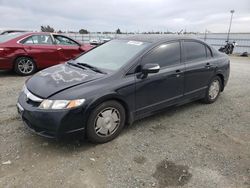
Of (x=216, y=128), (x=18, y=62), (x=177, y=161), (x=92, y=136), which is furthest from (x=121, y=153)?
(x=18, y=62)

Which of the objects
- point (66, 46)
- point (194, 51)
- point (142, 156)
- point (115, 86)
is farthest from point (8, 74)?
point (142, 156)

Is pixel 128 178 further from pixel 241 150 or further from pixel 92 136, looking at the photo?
pixel 241 150

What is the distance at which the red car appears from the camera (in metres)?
6.85

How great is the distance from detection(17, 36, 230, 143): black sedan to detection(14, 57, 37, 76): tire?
12.0ft

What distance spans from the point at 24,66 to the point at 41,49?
0.75 m

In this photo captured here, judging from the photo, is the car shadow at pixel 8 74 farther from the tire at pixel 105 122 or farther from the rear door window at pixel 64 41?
the tire at pixel 105 122

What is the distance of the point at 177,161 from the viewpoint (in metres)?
2.92

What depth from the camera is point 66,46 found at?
7871 millimetres

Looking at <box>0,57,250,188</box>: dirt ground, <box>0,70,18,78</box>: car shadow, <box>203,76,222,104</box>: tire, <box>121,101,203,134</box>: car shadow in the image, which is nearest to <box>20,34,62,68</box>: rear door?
<box>0,70,18,78</box>: car shadow

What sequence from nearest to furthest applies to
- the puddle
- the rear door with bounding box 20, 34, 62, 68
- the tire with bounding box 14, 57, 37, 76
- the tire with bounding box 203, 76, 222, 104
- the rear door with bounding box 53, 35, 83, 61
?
the puddle, the tire with bounding box 203, 76, 222, 104, the tire with bounding box 14, 57, 37, 76, the rear door with bounding box 20, 34, 62, 68, the rear door with bounding box 53, 35, 83, 61

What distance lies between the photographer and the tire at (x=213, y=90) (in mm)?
4873

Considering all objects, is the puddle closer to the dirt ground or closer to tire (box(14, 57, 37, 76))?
the dirt ground

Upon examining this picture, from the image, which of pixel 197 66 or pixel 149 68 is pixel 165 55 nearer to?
pixel 149 68

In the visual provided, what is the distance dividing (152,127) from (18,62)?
5.14 meters
